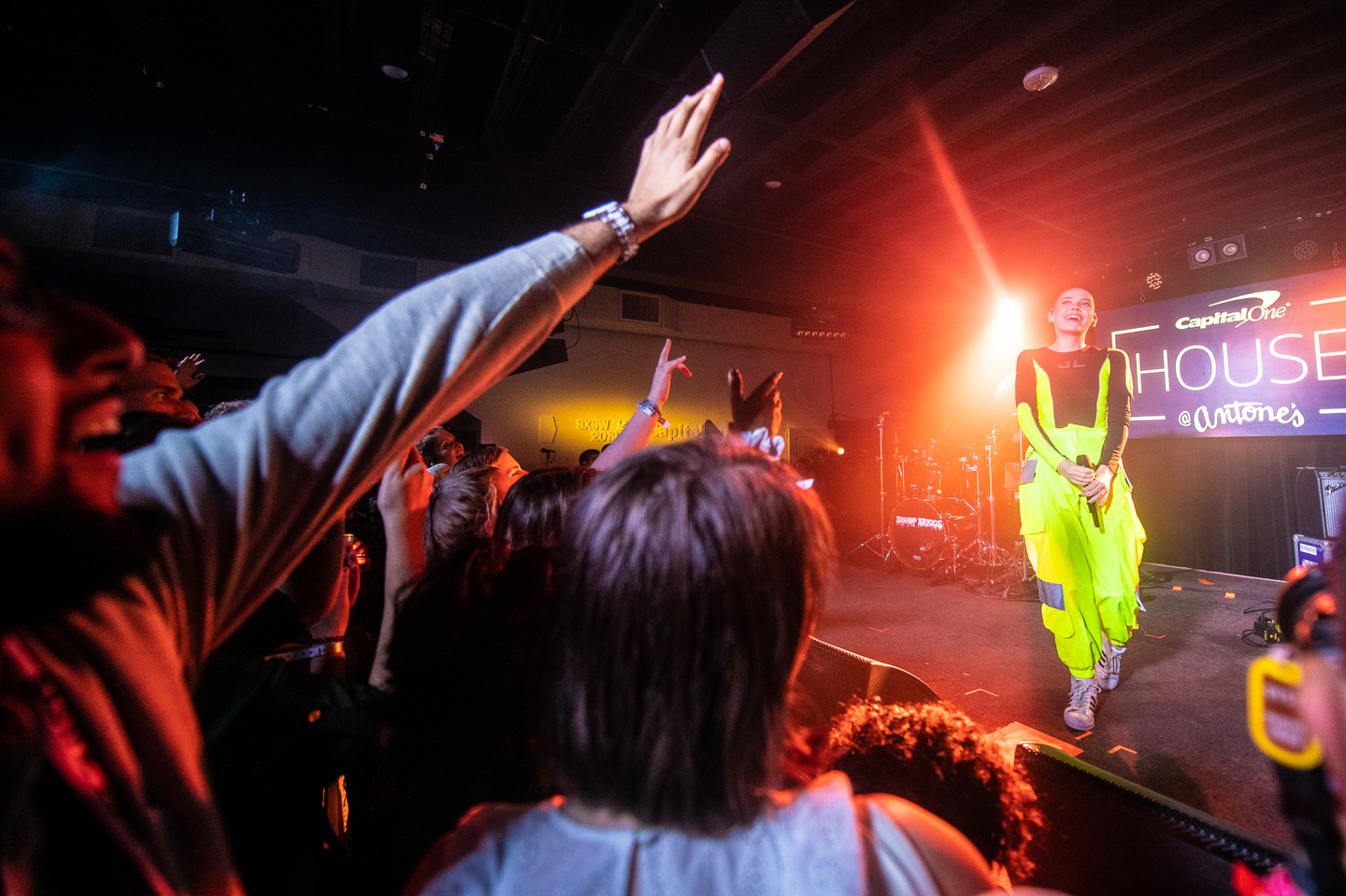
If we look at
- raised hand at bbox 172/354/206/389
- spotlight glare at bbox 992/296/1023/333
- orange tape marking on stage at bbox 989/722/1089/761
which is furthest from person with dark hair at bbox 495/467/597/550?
spotlight glare at bbox 992/296/1023/333

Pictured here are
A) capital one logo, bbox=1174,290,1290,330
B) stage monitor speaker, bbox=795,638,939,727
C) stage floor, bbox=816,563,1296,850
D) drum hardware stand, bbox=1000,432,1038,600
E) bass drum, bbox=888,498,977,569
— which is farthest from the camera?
bass drum, bbox=888,498,977,569

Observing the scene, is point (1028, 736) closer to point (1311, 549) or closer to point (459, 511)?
point (1311, 549)

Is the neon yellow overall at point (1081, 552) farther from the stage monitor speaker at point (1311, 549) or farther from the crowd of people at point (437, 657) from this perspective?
the crowd of people at point (437, 657)

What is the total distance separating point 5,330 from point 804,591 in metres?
0.74

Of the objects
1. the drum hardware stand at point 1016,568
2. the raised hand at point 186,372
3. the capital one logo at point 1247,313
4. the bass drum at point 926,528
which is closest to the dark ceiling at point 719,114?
the capital one logo at point 1247,313

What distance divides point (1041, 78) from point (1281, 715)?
4312 mm

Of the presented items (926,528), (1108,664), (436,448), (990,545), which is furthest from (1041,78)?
(926,528)

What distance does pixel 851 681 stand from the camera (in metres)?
1.92

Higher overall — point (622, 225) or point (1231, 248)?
point (1231, 248)

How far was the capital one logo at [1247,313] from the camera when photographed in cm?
582

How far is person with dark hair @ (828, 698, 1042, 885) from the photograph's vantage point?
1078mm

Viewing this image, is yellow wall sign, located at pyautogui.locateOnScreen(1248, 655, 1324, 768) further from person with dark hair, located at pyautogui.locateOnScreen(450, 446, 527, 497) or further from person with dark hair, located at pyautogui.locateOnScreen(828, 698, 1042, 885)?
person with dark hair, located at pyautogui.locateOnScreen(450, 446, 527, 497)

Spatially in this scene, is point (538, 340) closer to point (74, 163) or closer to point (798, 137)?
Result: point (798, 137)

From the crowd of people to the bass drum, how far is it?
6.85 meters
